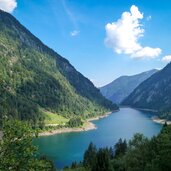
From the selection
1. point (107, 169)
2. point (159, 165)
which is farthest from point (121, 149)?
point (159, 165)

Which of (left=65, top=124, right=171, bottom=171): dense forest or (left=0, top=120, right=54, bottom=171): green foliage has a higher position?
(left=0, top=120, right=54, bottom=171): green foliage

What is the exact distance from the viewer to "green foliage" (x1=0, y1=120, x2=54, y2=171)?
808 inches

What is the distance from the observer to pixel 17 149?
2117cm

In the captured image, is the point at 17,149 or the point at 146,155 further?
the point at 146,155

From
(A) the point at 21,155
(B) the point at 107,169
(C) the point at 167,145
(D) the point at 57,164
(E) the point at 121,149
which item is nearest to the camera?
(A) the point at 21,155

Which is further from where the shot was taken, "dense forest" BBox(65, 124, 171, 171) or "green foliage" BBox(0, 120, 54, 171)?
"dense forest" BBox(65, 124, 171, 171)

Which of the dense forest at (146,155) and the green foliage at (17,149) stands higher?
the green foliage at (17,149)

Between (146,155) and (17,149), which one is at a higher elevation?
(17,149)

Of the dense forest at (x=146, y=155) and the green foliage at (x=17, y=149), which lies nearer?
the green foliage at (x=17, y=149)

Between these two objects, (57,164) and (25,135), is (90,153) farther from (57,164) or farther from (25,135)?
(25,135)

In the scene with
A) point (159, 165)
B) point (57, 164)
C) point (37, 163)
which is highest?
point (37, 163)

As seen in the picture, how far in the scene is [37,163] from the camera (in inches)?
843

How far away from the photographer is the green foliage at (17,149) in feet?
67.4

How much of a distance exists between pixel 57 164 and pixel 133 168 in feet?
299
